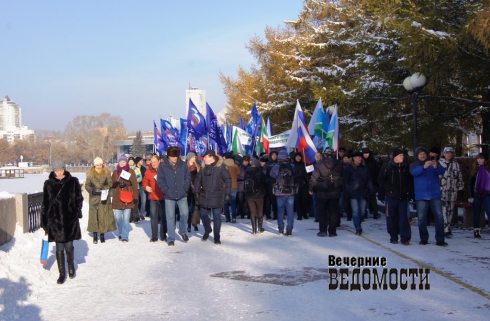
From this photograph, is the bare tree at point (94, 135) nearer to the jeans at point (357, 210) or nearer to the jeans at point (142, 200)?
the jeans at point (142, 200)

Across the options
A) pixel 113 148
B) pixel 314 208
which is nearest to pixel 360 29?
pixel 314 208

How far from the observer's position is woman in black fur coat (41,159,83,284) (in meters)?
8.30

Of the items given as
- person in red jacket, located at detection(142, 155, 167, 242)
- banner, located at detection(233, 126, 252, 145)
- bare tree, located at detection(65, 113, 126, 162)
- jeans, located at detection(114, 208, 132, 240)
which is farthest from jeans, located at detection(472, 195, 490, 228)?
bare tree, located at detection(65, 113, 126, 162)

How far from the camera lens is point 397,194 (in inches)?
438

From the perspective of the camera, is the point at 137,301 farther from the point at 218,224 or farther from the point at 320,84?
the point at 320,84

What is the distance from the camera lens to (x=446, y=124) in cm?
1970

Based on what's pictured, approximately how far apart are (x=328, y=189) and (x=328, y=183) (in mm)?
125

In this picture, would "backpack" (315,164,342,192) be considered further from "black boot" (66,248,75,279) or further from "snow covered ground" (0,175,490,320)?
"black boot" (66,248,75,279)

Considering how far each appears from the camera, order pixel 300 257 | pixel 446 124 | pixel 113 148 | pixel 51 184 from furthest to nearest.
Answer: pixel 113 148 < pixel 446 124 < pixel 300 257 < pixel 51 184

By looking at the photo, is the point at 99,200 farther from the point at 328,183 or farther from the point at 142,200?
the point at 142,200

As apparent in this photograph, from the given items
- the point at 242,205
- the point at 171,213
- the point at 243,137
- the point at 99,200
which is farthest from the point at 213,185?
the point at 243,137

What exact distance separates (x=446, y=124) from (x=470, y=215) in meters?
6.57

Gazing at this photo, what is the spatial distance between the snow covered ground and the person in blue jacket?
304 millimetres

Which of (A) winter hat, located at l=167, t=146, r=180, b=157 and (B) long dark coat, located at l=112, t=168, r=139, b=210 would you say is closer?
(A) winter hat, located at l=167, t=146, r=180, b=157
